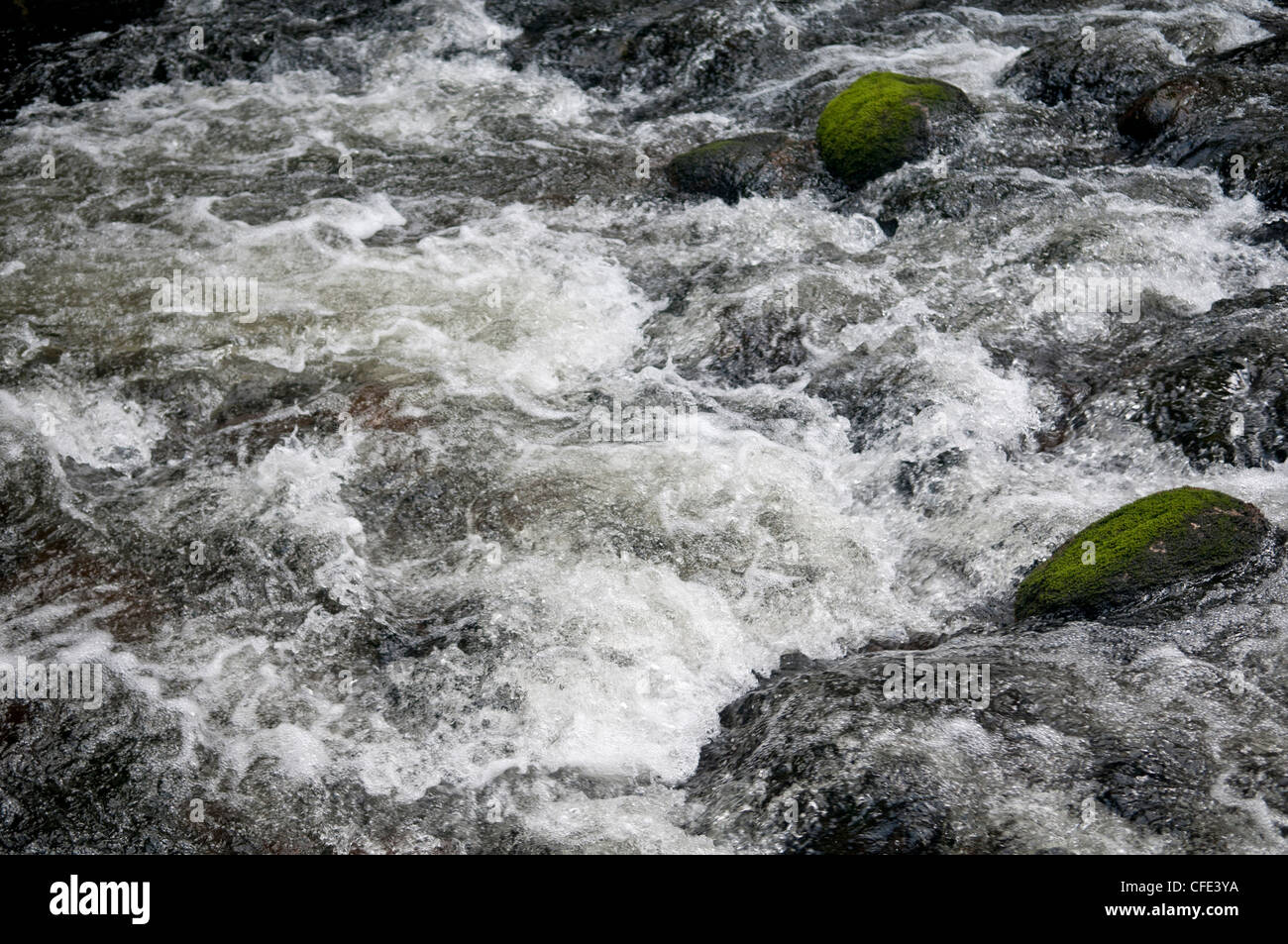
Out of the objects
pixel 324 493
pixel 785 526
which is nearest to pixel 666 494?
pixel 785 526

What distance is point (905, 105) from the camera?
9.77 metres

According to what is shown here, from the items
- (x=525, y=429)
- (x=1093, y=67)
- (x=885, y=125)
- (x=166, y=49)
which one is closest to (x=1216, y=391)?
(x=885, y=125)

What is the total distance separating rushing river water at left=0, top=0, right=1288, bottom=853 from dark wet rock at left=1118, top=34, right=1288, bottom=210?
225 millimetres

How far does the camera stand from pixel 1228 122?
9445mm

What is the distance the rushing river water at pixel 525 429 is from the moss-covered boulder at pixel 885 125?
0.29 m

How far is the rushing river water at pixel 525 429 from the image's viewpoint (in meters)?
5.34

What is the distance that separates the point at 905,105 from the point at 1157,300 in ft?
9.57

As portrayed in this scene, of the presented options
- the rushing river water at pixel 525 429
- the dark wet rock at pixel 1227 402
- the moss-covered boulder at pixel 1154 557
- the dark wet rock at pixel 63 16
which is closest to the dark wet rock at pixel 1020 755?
the rushing river water at pixel 525 429

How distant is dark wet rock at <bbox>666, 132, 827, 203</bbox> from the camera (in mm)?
9625

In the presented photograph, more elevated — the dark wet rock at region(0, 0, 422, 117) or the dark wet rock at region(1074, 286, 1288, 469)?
the dark wet rock at region(0, 0, 422, 117)

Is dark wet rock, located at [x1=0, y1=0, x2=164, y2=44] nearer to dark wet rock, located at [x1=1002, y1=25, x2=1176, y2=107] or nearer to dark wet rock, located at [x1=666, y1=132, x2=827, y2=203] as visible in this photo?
dark wet rock, located at [x1=666, y1=132, x2=827, y2=203]

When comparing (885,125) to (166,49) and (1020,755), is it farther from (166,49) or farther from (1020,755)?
(166,49)

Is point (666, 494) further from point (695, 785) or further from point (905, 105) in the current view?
point (905, 105)

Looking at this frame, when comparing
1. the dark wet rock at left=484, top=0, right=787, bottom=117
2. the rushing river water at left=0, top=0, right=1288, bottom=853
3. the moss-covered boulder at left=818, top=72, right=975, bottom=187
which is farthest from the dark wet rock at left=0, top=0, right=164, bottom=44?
the moss-covered boulder at left=818, top=72, right=975, bottom=187
